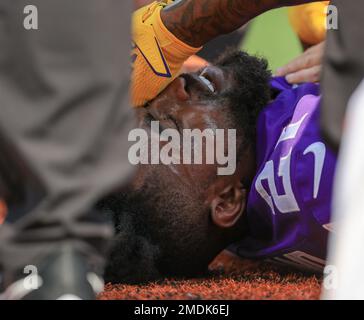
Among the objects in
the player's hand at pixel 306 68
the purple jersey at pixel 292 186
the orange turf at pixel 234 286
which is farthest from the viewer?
the player's hand at pixel 306 68

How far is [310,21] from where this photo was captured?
A: 205 cm

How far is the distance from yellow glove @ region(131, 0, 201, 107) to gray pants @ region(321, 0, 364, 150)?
55 centimetres

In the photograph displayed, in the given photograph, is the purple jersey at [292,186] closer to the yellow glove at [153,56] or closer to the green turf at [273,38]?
the yellow glove at [153,56]

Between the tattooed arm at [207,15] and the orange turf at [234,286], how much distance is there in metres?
0.47

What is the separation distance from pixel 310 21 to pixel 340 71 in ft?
3.42

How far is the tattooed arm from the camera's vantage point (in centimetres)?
155

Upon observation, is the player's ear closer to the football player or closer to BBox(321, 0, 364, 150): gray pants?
the football player

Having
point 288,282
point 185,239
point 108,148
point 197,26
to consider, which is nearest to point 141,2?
point 197,26

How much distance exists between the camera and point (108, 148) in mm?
901

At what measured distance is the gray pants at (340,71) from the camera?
1010 mm

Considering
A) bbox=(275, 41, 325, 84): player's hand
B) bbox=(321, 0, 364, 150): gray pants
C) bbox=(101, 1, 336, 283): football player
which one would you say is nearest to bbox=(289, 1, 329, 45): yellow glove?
bbox=(275, 41, 325, 84): player's hand

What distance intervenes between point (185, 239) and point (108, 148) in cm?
67

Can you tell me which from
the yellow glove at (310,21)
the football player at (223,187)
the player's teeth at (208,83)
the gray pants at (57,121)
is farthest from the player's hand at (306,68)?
the gray pants at (57,121)

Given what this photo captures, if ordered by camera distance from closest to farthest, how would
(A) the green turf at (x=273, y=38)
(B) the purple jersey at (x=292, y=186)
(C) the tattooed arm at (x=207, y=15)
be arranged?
(B) the purple jersey at (x=292, y=186), (C) the tattooed arm at (x=207, y=15), (A) the green turf at (x=273, y=38)
